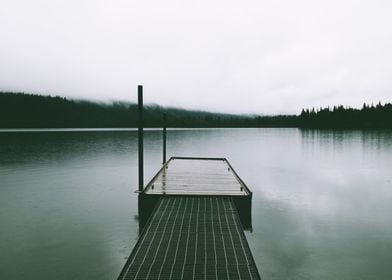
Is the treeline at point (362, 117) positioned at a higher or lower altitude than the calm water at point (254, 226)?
higher

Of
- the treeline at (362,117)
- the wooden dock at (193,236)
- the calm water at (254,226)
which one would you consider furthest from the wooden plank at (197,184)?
the treeline at (362,117)

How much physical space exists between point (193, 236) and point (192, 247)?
0.70 meters

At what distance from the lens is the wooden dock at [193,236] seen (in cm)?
673

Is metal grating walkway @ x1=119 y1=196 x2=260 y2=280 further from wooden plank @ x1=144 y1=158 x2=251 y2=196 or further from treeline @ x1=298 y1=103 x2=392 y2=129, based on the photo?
treeline @ x1=298 y1=103 x2=392 y2=129

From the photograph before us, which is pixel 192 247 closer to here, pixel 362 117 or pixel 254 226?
pixel 254 226

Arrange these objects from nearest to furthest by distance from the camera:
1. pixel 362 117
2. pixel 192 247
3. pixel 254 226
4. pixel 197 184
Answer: pixel 192 247
pixel 254 226
pixel 197 184
pixel 362 117

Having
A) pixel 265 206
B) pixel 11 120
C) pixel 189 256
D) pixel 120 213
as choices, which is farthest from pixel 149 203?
pixel 11 120

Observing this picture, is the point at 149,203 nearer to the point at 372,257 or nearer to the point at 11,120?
the point at 372,257

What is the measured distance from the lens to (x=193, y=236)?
28.1 feet

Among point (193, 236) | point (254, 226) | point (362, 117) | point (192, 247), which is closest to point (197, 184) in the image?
point (254, 226)

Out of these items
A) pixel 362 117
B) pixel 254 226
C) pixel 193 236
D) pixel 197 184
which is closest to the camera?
pixel 193 236

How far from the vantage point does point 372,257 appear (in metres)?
10.6

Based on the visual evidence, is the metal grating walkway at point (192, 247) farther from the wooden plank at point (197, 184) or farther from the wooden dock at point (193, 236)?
the wooden plank at point (197, 184)

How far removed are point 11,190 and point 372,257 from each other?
23093 millimetres
